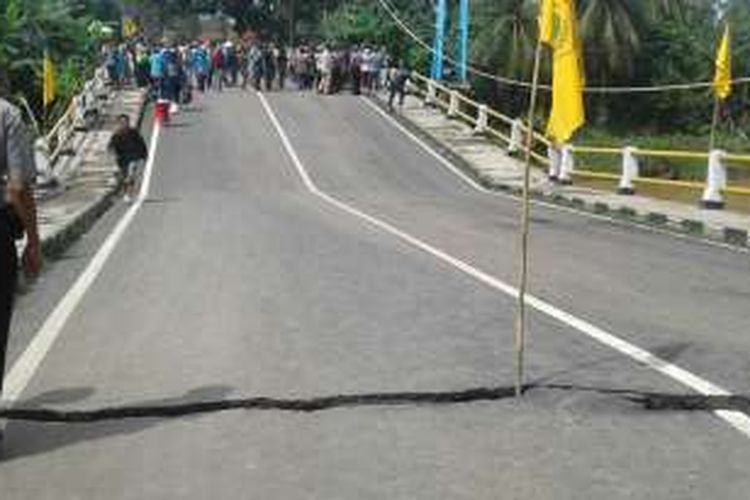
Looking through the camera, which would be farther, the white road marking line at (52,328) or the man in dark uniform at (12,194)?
the white road marking line at (52,328)

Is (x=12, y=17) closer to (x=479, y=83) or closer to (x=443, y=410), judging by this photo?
(x=479, y=83)

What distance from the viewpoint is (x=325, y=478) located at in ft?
22.3

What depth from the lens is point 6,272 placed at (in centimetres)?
736

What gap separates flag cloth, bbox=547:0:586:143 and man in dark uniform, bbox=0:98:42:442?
3434 millimetres

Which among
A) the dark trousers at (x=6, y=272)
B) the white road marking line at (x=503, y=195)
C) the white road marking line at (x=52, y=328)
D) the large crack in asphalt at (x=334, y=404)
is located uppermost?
the dark trousers at (x=6, y=272)

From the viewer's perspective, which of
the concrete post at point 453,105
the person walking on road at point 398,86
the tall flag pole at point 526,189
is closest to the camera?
the tall flag pole at point 526,189

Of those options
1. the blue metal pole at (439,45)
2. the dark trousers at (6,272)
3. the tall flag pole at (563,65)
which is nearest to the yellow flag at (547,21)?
the tall flag pole at (563,65)

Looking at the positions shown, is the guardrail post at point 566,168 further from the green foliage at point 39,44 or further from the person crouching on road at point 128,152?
the green foliage at point 39,44

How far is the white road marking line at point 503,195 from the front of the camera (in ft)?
71.6

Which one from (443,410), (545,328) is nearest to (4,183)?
(443,410)

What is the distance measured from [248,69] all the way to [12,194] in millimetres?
53424

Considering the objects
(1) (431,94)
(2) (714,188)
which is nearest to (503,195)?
(2) (714,188)

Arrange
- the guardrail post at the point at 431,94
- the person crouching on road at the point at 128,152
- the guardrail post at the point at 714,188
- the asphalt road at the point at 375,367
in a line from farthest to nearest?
the guardrail post at the point at 431,94, the person crouching on road at the point at 128,152, the guardrail post at the point at 714,188, the asphalt road at the point at 375,367

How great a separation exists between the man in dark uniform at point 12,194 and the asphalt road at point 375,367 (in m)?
0.79
